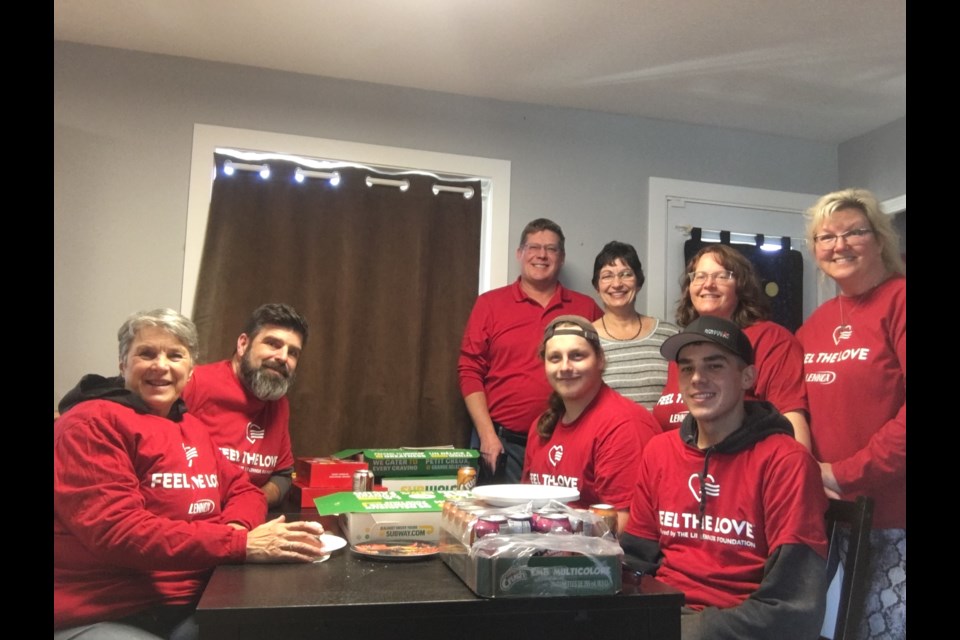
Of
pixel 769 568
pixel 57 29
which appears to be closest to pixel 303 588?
pixel 769 568

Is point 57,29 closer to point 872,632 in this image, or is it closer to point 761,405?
point 761,405

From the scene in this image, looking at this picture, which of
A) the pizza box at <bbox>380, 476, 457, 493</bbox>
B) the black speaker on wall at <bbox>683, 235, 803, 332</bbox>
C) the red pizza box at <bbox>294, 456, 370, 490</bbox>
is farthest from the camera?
the black speaker on wall at <bbox>683, 235, 803, 332</bbox>

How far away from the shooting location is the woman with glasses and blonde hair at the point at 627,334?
5.78ft

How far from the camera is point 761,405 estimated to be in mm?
1153

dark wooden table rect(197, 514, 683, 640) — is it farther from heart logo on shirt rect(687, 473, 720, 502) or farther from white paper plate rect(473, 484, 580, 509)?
heart logo on shirt rect(687, 473, 720, 502)

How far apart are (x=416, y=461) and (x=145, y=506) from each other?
699mm

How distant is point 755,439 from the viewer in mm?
1104

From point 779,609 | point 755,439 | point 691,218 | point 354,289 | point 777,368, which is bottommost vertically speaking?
point 779,609

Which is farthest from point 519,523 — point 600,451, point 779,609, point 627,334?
point 627,334

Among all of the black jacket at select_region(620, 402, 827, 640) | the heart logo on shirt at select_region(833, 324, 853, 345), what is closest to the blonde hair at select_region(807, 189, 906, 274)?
the heart logo on shirt at select_region(833, 324, 853, 345)

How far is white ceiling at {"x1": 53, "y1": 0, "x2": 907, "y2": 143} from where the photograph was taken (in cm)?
160

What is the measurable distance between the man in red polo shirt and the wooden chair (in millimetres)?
906

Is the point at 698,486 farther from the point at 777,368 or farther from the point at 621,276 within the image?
A: the point at 621,276
